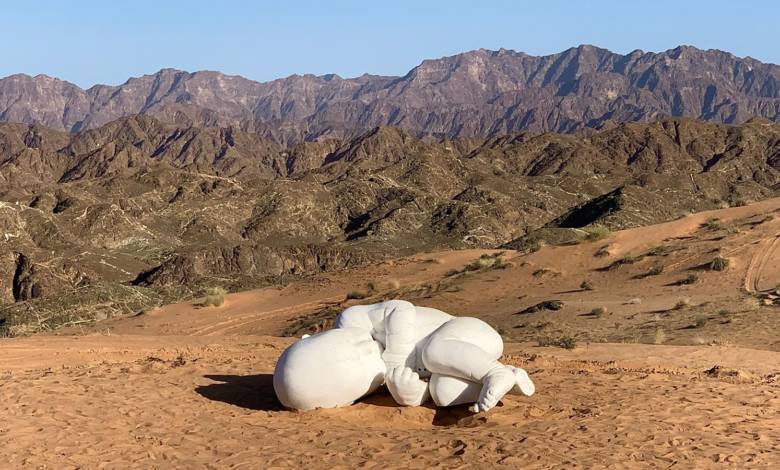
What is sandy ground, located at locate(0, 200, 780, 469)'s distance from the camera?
790 cm

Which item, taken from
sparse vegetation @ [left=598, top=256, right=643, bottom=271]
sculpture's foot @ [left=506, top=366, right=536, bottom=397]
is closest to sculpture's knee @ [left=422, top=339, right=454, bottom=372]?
sculpture's foot @ [left=506, top=366, right=536, bottom=397]

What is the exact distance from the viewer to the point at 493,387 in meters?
8.84

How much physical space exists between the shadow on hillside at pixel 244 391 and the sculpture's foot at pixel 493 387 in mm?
2801

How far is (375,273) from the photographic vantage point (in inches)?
1159

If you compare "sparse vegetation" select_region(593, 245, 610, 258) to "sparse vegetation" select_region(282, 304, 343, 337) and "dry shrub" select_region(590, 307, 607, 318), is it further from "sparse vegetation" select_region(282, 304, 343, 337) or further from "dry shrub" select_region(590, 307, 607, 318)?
"sparse vegetation" select_region(282, 304, 343, 337)

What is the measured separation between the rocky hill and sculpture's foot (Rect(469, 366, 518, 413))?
89.7 feet

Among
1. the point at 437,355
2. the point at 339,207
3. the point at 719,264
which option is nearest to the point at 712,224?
the point at 719,264

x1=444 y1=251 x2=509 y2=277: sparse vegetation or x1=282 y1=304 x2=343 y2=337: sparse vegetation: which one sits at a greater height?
x1=444 y1=251 x2=509 y2=277: sparse vegetation

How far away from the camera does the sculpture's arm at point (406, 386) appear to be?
959 centimetres

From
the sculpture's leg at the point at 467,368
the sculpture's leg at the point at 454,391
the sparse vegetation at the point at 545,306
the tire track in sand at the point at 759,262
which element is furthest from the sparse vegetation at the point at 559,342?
the tire track in sand at the point at 759,262

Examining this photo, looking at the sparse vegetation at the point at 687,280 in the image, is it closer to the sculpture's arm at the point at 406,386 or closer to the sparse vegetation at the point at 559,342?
the sparse vegetation at the point at 559,342

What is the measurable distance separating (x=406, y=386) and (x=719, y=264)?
15763mm

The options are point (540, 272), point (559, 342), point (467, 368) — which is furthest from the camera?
point (540, 272)

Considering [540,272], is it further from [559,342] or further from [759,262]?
[559,342]
